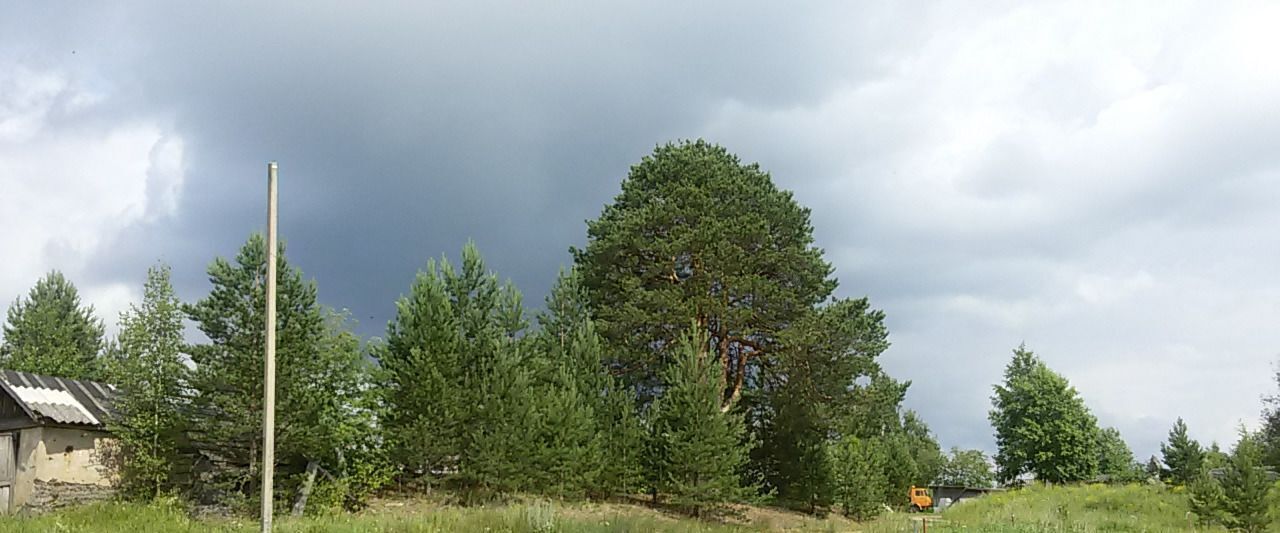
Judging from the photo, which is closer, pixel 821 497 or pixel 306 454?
pixel 306 454

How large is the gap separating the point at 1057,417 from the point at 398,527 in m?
61.2

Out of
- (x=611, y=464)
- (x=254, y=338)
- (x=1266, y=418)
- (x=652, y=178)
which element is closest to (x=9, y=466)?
(x=254, y=338)

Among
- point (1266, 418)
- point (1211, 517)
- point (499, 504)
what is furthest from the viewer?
point (1266, 418)

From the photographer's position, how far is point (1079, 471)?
6706 centimetres

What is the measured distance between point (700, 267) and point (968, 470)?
72.9 m

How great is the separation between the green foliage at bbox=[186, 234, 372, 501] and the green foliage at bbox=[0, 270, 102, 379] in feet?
94.3

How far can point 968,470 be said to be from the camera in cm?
9775

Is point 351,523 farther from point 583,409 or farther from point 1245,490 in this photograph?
point 1245,490

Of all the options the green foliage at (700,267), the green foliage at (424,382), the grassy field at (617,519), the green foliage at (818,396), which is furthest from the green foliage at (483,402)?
the green foliage at (818,396)

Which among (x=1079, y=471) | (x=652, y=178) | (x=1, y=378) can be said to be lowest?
(x=1079, y=471)

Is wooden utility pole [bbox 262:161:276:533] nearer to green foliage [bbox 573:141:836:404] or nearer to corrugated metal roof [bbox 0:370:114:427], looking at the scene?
corrugated metal roof [bbox 0:370:114:427]

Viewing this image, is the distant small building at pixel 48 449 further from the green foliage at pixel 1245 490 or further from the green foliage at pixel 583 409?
the green foliage at pixel 1245 490

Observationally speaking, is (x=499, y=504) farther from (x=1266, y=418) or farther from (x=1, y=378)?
(x=1266, y=418)

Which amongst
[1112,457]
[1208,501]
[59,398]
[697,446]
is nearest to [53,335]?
[59,398]
